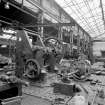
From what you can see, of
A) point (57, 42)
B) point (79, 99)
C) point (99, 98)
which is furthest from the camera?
point (57, 42)

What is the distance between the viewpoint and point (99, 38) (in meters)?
18.3

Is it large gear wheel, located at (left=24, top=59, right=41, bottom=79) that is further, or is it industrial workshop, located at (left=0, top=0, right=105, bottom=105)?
large gear wheel, located at (left=24, top=59, right=41, bottom=79)

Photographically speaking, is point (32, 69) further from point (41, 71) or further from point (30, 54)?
point (30, 54)

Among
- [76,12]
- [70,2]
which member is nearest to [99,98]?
[70,2]

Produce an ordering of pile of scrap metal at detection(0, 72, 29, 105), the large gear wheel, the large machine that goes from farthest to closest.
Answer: the large gear wheel
the large machine
pile of scrap metal at detection(0, 72, 29, 105)

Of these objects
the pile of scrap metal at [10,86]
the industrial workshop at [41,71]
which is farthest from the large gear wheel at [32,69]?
the pile of scrap metal at [10,86]

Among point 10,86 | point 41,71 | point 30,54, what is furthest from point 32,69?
point 10,86

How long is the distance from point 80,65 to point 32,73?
3.81 ft

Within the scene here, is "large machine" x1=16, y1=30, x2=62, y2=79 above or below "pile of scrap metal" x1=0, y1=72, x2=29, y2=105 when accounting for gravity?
above

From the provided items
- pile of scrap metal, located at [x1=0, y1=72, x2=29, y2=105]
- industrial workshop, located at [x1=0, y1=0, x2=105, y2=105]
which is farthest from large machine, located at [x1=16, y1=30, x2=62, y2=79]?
pile of scrap metal, located at [x1=0, y1=72, x2=29, y2=105]

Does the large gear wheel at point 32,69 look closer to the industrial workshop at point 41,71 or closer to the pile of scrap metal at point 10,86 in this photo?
the industrial workshop at point 41,71

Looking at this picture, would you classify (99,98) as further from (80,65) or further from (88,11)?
(88,11)

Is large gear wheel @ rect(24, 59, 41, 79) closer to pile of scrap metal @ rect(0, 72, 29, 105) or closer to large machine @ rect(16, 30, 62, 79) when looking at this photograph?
large machine @ rect(16, 30, 62, 79)

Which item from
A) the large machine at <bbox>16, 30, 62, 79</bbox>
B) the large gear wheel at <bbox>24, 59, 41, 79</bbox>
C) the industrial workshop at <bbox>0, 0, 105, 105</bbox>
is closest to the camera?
the industrial workshop at <bbox>0, 0, 105, 105</bbox>
